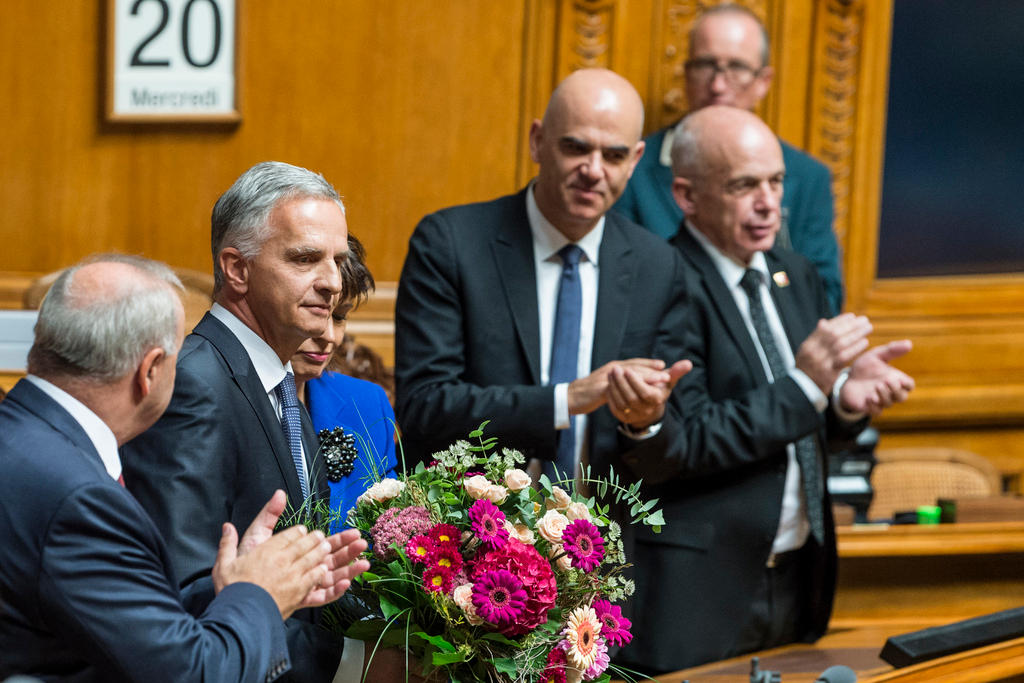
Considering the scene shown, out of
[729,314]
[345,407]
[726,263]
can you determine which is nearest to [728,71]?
[726,263]

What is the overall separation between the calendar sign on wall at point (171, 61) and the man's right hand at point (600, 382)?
2397 mm

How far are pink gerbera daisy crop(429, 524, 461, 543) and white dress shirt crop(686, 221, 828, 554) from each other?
5.36ft

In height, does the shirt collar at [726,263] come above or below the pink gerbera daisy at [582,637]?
above

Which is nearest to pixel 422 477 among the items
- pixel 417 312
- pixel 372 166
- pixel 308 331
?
pixel 308 331

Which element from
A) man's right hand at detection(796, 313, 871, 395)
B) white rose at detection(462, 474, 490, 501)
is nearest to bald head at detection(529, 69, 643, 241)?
man's right hand at detection(796, 313, 871, 395)

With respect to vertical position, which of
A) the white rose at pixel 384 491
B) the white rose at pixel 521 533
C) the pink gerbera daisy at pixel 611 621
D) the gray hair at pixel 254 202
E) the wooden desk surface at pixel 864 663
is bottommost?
the wooden desk surface at pixel 864 663

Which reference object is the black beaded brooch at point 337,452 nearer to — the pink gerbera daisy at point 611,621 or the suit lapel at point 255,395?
the suit lapel at point 255,395

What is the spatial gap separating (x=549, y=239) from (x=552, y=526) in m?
1.38

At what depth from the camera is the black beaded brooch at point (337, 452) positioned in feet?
7.72

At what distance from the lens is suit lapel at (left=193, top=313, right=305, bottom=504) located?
2086 mm

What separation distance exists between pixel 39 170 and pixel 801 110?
295 cm

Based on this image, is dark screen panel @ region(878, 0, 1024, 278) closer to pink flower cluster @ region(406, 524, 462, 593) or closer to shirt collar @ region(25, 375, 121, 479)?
pink flower cluster @ region(406, 524, 462, 593)

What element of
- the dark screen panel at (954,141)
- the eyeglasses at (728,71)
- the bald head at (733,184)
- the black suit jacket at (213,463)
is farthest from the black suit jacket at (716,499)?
the dark screen panel at (954,141)

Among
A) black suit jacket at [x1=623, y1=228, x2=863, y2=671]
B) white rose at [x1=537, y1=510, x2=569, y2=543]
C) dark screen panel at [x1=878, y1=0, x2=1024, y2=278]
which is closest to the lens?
white rose at [x1=537, y1=510, x2=569, y2=543]
